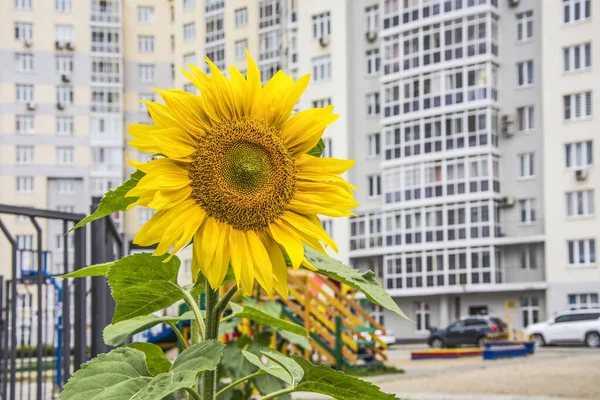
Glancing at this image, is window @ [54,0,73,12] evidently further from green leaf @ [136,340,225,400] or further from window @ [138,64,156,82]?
green leaf @ [136,340,225,400]

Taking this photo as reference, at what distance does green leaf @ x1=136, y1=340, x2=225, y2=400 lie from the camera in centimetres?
140

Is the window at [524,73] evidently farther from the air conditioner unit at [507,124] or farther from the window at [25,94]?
the window at [25,94]

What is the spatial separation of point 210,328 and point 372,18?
5828 centimetres

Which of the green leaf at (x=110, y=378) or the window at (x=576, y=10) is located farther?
the window at (x=576, y=10)

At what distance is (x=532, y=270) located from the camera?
5050 centimetres

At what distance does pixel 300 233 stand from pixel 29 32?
244 feet

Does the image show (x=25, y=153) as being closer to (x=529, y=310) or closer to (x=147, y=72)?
(x=147, y=72)

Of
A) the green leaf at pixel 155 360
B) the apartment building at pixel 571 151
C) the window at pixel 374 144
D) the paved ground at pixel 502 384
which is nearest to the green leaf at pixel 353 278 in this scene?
the green leaf at pixel 155 360

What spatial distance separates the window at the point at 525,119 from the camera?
5091 cm

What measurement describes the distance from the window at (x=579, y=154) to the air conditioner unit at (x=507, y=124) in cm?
310

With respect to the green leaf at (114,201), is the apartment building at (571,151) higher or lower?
higher

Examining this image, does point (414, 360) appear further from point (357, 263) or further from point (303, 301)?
point (357, 263)

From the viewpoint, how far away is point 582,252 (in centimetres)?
4841

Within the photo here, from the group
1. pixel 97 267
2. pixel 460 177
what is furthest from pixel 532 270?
pixel 97 267
